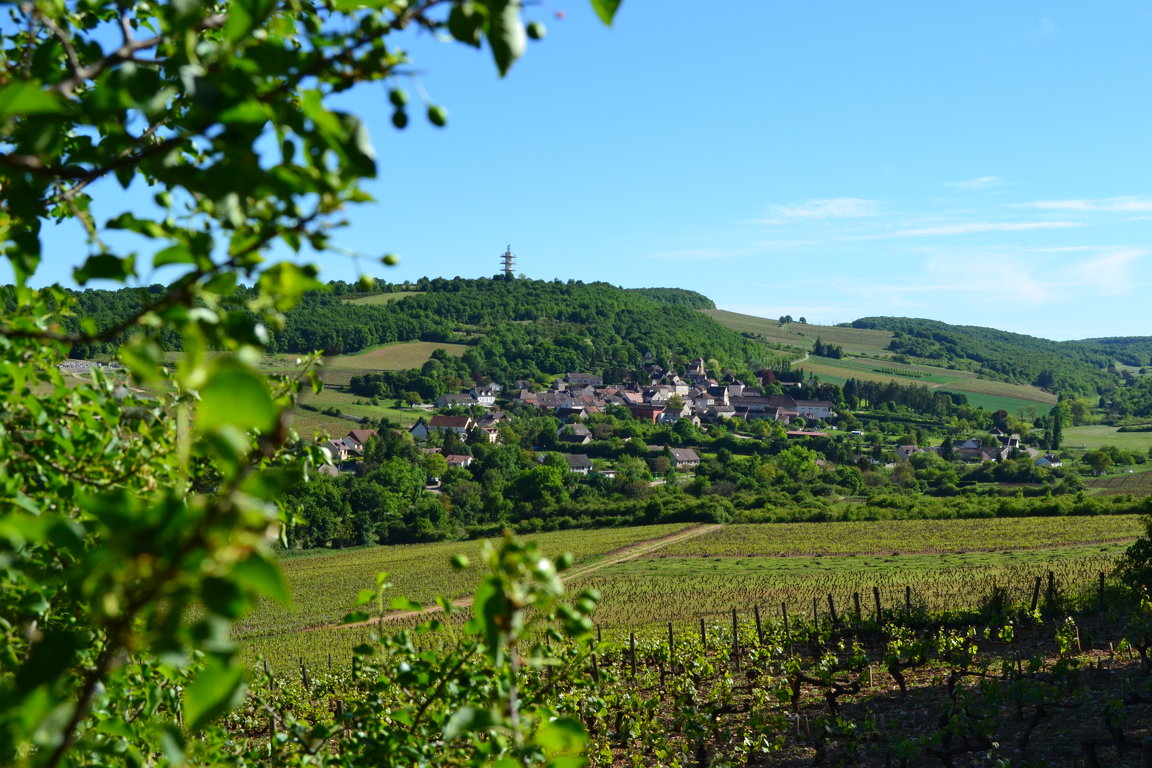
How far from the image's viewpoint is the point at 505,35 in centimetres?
134

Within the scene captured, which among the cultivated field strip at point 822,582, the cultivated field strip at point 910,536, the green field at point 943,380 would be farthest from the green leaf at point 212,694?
the green field at point 943,380

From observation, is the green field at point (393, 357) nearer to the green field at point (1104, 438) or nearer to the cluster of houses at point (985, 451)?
A: the cluster of houses at point (985, 451)

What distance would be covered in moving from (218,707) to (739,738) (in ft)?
47.4

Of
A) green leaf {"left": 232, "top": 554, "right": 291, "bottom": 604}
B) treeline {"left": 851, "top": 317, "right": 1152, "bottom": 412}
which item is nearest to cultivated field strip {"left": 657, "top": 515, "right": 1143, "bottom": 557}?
green leaf {"left": 232, "top": 554, "right": 291, "bottom": 604}

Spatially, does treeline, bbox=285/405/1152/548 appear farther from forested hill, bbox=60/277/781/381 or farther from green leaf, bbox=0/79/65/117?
green leaf, bbox=0/79/65/117

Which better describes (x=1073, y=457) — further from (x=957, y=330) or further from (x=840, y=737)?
(x=957, y=330)

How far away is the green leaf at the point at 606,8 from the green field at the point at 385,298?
149519mm

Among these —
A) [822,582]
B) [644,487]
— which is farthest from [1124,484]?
[822,582]

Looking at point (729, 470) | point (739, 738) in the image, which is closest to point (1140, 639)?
point (739, 738)

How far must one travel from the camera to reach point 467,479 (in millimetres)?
84375

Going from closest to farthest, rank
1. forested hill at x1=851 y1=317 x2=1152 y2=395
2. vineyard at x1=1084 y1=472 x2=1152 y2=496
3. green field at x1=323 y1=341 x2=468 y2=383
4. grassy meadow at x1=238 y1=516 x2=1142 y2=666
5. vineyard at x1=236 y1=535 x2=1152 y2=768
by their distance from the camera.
Answer: vineyard at x1=236 y1=535 x2=1152 y2=768 < grassy meadow at x1=238 y1=516 x2=1142 y2=666 < vineyard at x1=1084 y1=472 x2=1152 y2=496 < green field at x1=323 y1=341 x2=468 y2=383 < forested hill at x1=851 y1=317 x2=1152 y2=395

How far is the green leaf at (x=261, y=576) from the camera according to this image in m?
0.89

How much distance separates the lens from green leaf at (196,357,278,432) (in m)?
0.83

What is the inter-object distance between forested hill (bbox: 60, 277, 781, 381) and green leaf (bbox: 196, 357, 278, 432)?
401 feet
